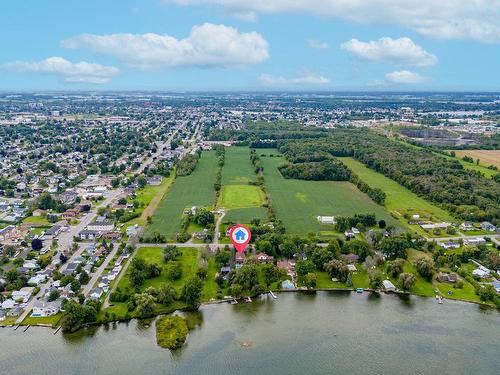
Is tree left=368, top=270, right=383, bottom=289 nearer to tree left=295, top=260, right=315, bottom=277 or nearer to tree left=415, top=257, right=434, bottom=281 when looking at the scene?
tree left=415, top=257, right=434, bottom=281

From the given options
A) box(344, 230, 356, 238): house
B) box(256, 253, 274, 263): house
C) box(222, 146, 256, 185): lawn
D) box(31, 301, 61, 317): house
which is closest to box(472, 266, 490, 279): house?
box(344, 230, 356, 238): house

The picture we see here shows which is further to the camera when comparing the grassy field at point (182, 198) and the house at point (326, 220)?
the house at point (326, 220)

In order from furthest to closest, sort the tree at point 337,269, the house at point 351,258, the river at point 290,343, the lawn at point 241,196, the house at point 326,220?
the lawn at point 241,196 → the house at point 326,220 → the house at point 351,258 → the tree at point 337,269 → the river at point 290,343

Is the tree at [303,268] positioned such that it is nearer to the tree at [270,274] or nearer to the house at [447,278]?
the tree at [270,274]

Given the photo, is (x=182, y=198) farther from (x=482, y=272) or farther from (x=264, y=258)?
(x=482, y=272)

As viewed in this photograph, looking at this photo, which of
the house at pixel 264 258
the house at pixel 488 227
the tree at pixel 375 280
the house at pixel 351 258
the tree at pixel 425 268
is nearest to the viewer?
the tree at pixel 375 280

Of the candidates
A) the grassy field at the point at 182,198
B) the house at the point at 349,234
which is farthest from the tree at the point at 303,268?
the grassy field at the point at 182,198
